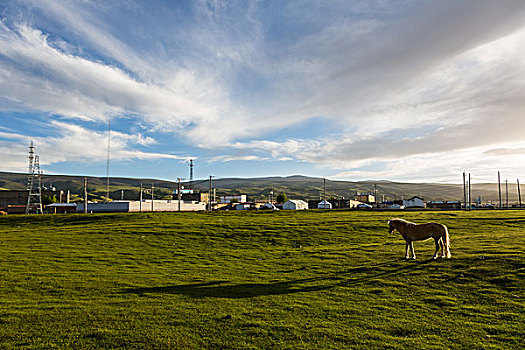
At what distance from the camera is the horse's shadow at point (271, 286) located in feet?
43.3

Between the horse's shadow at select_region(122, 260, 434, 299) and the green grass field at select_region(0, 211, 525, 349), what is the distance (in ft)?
0.16

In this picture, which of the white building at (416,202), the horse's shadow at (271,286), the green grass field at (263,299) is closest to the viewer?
the green grass field at (263,299)

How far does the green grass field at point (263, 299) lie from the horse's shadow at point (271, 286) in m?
0.05

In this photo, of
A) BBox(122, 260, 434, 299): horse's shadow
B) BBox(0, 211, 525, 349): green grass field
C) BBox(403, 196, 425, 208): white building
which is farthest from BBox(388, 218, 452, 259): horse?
BBox(403, 196, 425, 208): white building

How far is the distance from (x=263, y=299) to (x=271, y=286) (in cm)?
208

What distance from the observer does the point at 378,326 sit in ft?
31.5

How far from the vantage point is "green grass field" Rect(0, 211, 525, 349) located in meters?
8.78

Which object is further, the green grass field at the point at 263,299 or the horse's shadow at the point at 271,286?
the horse's shadow at the point at 271,286

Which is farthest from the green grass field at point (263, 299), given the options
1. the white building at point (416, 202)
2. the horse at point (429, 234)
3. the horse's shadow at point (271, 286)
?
the white building at point (416, 202)

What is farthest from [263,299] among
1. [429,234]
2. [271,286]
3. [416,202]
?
[416,202]

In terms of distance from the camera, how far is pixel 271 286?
47.1 feet

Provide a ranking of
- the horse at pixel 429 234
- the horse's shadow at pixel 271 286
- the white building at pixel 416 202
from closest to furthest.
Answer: the horse's shadow at pixel 271 286 → the horse at pixel 429 234 → the white building at pixel 416 202

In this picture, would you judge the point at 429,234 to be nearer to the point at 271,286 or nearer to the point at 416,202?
the point at 271,286

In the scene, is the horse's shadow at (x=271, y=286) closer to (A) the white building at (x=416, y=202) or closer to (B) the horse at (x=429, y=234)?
(B) the horse at (x=429, y=234)
